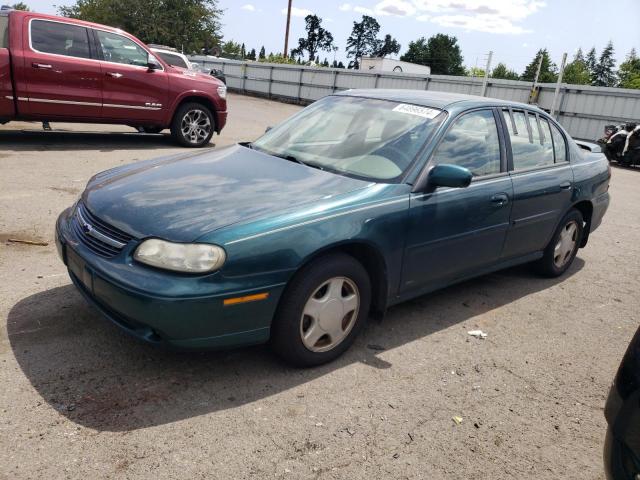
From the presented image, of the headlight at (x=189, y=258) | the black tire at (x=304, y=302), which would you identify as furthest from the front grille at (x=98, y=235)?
the black tire at (x=304, y=302)

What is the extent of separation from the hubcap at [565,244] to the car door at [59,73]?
7189 mm

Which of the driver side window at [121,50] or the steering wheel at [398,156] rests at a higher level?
the driver side window at [121,50]

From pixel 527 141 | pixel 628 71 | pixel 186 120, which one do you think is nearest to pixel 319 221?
pixel 527 141

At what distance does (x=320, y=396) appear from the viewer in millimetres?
2924

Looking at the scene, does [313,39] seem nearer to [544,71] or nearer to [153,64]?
[544,71]

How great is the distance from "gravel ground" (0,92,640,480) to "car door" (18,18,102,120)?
15.3 ft

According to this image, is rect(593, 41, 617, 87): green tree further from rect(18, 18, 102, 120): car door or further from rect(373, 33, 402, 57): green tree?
rect(18, 18, 102, 120): car door

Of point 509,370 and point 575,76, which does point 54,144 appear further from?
point 575,76

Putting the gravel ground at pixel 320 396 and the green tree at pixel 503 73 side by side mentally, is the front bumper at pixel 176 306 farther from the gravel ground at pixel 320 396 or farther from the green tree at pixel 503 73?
the green tree at pixel 503 73

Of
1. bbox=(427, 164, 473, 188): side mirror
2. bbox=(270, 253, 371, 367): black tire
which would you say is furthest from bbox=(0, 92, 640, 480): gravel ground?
bbox=(427, 164, 473, 188): side mirror

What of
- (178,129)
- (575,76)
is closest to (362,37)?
(575,76)

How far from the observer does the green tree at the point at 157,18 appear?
42688 mm

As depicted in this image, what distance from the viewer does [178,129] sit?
32.4ft

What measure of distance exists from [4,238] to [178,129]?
5.58 metres
